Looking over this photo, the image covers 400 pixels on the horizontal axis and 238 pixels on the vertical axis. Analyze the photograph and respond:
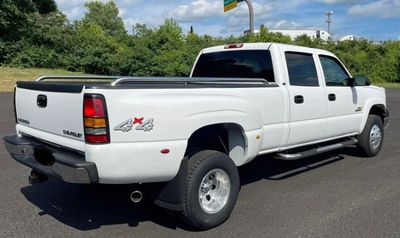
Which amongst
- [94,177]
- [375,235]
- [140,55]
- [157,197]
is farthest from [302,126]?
[140,55]

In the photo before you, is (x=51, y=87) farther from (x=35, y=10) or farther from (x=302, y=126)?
(x=35, y=10)

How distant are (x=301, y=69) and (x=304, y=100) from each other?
Answer: 52 cm

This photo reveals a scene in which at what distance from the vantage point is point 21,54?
2719 centimetres

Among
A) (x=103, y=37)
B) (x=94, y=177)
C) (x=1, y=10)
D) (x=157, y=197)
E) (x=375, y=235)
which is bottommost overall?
(x=375, y=235)

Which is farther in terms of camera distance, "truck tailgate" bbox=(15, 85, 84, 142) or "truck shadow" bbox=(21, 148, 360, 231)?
"truck shadow" bbox=(21, 148, 360, 231)

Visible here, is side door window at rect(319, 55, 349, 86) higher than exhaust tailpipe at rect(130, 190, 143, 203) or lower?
higher

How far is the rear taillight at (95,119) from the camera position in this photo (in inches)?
146

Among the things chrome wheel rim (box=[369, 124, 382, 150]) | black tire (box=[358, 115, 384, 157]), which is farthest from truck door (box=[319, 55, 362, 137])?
chrome wheel rim (box=[369, 124, 382, 150])

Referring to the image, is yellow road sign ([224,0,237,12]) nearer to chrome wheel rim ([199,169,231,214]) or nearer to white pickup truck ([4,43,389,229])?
white pickup truck ([4,43,389,229])

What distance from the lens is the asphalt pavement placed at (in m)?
4.39

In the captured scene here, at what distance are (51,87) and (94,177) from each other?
1.05 m

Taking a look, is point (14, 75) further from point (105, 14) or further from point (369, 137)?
point (105, 14)

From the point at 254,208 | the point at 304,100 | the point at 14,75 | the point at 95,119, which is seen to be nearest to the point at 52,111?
the point at 95,119

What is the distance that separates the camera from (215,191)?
4.65m
